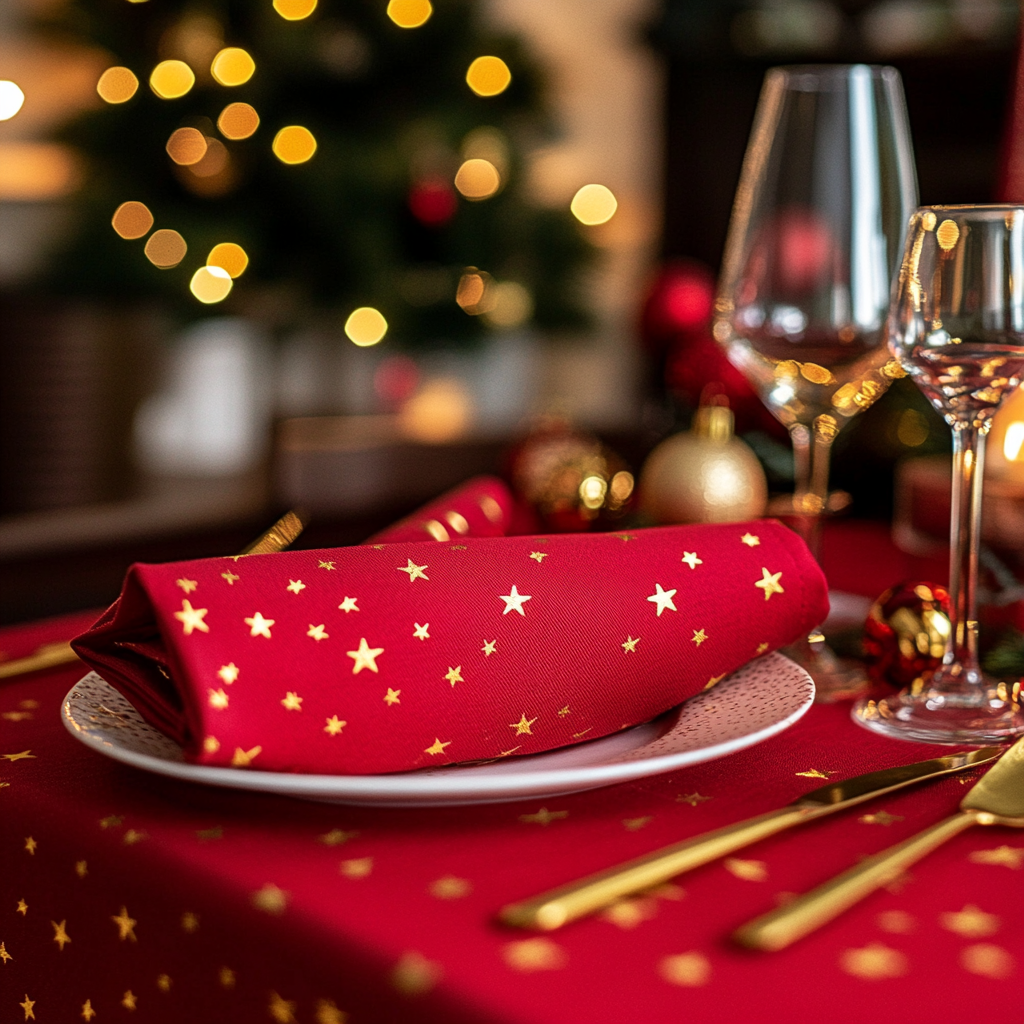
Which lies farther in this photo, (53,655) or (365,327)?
(365,327)

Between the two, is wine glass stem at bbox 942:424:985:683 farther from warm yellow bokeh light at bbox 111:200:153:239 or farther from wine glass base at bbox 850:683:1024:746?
warm yellow bokeh light at bbox 111:200:153:239

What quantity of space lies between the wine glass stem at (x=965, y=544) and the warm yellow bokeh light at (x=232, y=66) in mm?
2406

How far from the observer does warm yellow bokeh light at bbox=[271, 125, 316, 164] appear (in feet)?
8.61

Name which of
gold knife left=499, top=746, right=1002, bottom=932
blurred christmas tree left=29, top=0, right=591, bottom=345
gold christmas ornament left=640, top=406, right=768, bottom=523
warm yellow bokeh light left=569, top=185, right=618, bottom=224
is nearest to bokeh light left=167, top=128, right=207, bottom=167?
blurred christmas tree left=29, top=0, right=591, bottom=345

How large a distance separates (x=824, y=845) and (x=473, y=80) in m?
2.74

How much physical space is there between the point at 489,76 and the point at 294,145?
529 mm

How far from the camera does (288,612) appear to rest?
38cm

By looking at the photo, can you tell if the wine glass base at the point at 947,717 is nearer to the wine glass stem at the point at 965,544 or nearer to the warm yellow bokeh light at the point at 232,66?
the wine glass stem at the point at 965,544

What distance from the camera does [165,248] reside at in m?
2.63

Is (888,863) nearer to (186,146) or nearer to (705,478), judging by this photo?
(705,478)

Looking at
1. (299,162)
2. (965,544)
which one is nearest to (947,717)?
(965,544)

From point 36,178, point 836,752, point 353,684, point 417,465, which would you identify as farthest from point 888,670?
point 36,178

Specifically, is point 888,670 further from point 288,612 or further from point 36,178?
point 36,178

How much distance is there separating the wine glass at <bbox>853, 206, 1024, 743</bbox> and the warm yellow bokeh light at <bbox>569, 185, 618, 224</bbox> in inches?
115
